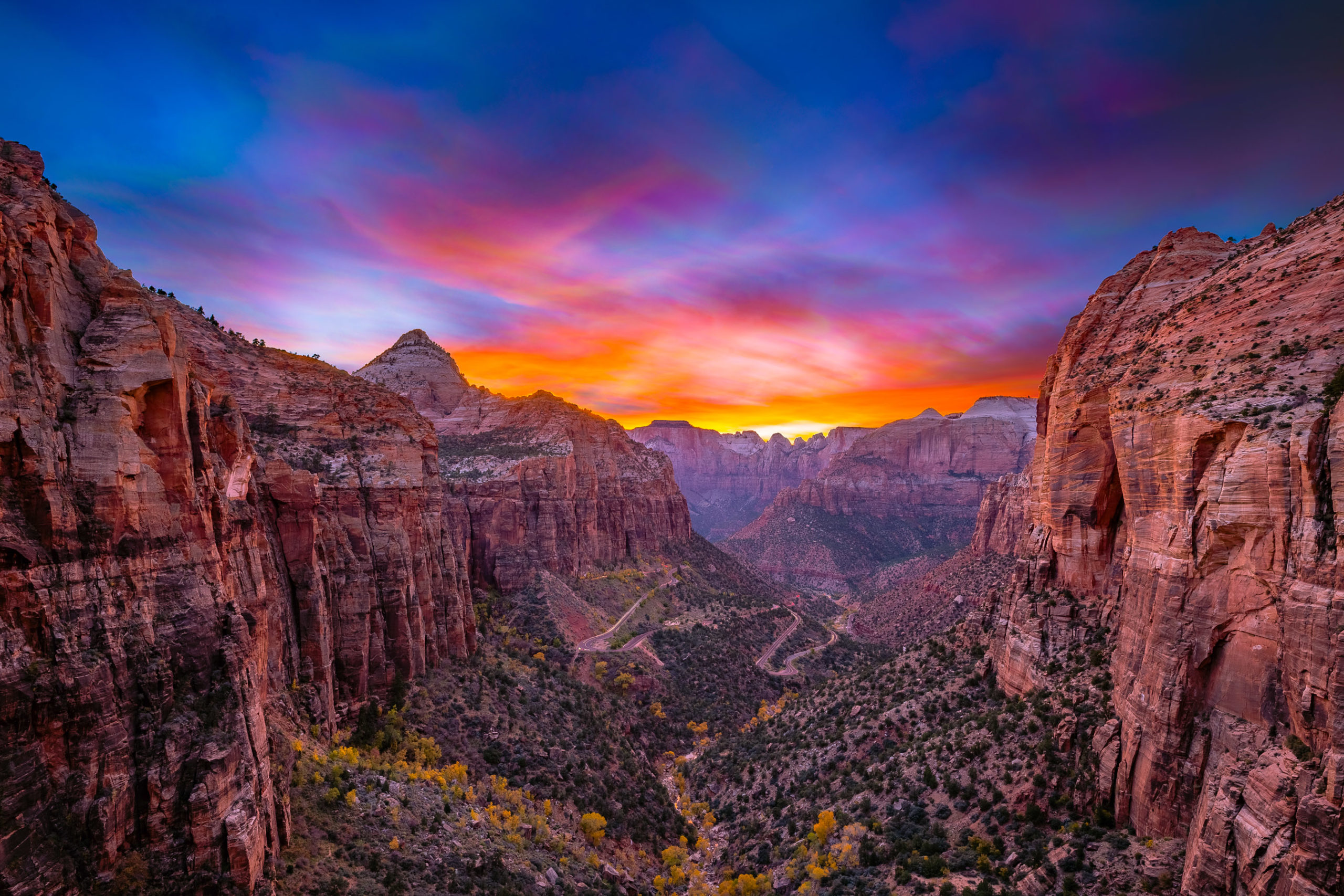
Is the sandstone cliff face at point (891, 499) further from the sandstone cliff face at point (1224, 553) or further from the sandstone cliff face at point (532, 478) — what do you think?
the sandstone cliff face at point (1224, 553)

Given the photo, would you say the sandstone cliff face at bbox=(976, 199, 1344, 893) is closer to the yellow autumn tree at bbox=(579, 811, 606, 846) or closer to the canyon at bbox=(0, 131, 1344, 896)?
the canyon at bbox=(0, 131, 1344, 896)

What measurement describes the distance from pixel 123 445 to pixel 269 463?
53.7 ft

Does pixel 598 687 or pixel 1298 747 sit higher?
pixel 1298 747

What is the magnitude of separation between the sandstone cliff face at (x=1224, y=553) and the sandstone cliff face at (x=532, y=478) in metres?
59.9

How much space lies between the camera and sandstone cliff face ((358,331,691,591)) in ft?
237

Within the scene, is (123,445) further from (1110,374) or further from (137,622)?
(1110,374)

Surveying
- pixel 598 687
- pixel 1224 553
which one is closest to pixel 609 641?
pixel 598 687

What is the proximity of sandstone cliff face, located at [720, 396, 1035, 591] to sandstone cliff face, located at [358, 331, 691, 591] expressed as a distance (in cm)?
5239

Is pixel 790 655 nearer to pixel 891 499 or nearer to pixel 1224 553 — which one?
pixel 1224 553

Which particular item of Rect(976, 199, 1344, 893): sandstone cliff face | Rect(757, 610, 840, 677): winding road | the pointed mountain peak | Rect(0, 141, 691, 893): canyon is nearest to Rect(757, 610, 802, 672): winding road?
Rect(757, 610, 840, 677): winding road

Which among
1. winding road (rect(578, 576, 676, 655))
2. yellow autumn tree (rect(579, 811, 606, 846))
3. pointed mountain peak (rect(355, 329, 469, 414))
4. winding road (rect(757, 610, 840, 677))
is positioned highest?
pointed mountain peak (rect(355, 329, 469, 414))

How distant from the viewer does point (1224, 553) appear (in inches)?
771

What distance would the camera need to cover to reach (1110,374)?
2947 centimetres

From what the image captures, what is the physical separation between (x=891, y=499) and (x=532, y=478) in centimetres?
13944
